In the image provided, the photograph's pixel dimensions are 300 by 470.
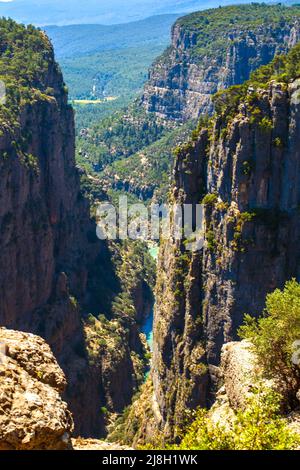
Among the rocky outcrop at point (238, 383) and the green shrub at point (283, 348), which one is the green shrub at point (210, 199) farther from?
the green shrub at point (283, 348)

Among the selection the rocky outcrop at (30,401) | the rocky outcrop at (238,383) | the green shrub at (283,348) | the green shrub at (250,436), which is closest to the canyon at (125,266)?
the rocky outcrop at (30,401)

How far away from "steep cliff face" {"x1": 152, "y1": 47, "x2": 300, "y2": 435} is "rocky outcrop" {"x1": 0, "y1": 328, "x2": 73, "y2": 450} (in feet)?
99.9

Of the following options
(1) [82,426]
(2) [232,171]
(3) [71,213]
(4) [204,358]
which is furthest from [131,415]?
(3) [71,213]

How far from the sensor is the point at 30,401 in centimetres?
1759

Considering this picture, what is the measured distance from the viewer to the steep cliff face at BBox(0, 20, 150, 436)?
81125mm

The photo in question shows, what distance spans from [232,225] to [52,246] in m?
45.9

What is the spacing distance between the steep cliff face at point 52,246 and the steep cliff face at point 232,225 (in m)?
26.5

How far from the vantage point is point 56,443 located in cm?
1744

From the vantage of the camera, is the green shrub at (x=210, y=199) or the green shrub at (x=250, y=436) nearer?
the green shrub at (x=250, y=436)

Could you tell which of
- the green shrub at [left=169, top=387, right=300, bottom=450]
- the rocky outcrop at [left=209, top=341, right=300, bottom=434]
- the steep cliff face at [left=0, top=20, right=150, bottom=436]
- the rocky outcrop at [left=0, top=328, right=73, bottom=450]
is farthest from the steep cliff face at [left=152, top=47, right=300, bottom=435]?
the rocky outcrop at [left=0, top=328, right=73, bottom=450]

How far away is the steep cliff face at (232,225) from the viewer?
47094 mm

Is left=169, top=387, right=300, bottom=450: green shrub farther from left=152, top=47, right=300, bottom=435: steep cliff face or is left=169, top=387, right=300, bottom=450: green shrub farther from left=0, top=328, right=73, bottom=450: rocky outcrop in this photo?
left=152, top=47, right=300, bottom=435: steep cliff face

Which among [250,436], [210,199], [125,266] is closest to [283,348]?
[250,436]

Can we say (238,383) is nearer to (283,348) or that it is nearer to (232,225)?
(283,348)
